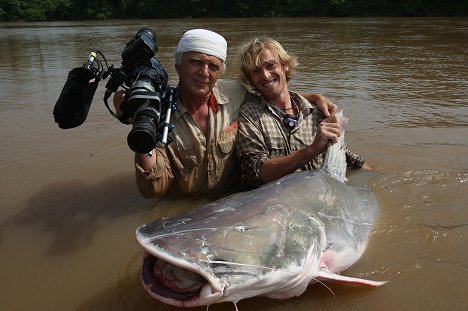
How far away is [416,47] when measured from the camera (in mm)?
12664

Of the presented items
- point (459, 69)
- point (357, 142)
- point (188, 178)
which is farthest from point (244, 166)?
point (459, 69)

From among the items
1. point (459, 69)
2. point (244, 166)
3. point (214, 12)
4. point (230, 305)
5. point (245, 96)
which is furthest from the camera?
point (214, 12)

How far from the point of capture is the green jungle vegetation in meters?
32.7

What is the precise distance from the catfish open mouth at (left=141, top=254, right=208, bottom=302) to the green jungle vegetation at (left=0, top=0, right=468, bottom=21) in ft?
109

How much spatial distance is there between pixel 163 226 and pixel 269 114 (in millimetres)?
1765

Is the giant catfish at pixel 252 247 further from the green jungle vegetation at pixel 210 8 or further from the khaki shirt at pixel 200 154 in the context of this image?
the green jungle vegetation at pixel 210 8

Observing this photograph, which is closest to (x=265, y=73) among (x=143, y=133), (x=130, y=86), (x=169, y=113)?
(x=169, y=113)

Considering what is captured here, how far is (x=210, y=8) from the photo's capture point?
4884 cm

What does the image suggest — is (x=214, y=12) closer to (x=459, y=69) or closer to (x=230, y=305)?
(x=459, y=69)

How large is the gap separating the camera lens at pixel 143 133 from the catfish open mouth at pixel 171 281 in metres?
0.61

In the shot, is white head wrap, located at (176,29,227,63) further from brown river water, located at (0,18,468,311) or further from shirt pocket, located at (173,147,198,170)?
brown river water, located at (0,18,468,311)

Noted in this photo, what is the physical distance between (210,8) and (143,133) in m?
49.1

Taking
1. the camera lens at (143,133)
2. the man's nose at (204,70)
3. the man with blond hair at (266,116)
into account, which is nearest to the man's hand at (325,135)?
the man with blond hair at (266,116)

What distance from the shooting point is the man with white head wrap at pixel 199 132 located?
3.13 m
